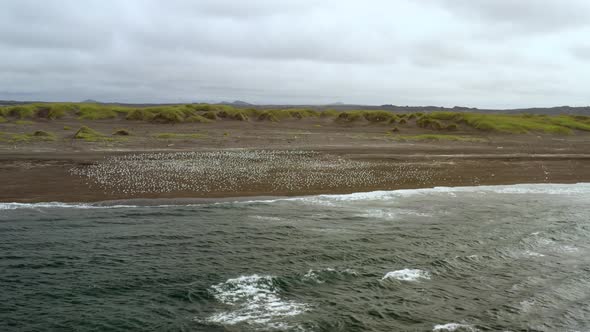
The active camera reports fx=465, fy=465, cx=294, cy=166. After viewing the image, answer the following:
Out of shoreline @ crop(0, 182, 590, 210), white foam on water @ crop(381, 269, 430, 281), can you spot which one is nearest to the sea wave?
shoreline @ crop(0, 182, 590, 210)

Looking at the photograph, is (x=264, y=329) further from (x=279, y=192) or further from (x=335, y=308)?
(x=279, y=192)

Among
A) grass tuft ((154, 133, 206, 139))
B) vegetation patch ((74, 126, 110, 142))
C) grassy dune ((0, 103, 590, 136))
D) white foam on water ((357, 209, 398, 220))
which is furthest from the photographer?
grassy dune ((0, 103, 590, 136))

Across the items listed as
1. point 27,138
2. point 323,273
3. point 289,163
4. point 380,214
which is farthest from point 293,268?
point 27,138

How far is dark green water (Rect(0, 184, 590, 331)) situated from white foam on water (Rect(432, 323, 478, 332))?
0.06 metres

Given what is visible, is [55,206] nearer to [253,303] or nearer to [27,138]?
[253,303]

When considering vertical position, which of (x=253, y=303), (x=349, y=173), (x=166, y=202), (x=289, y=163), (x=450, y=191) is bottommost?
(x=253, y=303)

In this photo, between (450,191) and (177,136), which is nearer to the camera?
(450,191)

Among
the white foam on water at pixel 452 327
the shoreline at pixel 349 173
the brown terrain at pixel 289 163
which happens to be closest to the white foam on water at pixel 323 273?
the white foam on water at pixel 452 327

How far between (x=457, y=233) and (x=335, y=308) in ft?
33.7

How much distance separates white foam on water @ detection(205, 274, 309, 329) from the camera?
1338 centimetres

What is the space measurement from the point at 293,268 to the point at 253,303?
10.1ft

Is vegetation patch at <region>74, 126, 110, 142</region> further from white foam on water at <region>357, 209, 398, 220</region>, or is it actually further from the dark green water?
white foam on water at <region>357, 209, 398, 220</region>

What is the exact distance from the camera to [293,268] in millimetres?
17281

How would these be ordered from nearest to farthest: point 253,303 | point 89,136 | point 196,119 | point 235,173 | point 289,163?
point 253,303 < point 235,173 < point 289,163 < point 89,136 < point 196,119
